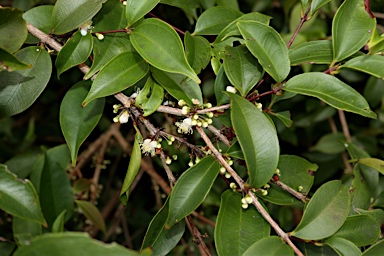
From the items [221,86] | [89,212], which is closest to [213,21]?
[221,86]

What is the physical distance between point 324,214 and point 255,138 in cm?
20

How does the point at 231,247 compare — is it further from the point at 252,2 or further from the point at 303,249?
the point at 252,2

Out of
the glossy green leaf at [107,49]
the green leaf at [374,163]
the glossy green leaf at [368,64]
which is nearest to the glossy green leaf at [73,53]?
the glossy green leaf at [107,49]

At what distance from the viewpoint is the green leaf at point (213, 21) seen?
46.3 inches

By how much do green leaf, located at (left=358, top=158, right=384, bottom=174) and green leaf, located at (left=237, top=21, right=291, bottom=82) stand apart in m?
0.38

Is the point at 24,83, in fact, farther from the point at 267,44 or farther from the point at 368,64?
the point at 368,64

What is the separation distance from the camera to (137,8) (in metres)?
1.00

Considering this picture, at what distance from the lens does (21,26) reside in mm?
909

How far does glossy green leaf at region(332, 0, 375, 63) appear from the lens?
3.32 ft

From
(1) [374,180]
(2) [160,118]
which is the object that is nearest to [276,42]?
(1) [374,180]

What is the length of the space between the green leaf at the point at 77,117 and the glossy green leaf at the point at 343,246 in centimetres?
54

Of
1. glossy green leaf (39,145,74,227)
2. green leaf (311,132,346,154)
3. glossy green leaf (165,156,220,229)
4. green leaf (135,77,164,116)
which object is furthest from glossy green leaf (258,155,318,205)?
green leaf (311,132,346,154)

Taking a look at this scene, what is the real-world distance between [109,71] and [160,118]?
1.01 m

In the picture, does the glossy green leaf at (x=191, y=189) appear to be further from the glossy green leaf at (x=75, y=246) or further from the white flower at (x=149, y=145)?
the glossy green leaf at (x=75, y=246)
